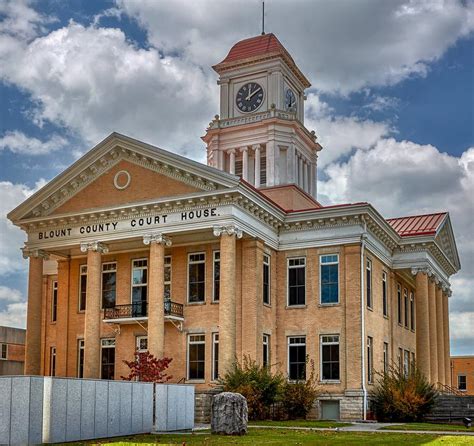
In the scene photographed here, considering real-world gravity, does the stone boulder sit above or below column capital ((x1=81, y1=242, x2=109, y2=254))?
below

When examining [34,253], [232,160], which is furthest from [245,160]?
[34,253]

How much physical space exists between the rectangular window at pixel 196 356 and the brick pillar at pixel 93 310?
4.38 m

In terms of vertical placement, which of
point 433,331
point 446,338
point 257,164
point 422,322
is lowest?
point 446,338

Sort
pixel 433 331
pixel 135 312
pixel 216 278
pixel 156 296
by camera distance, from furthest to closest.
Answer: pixel 433 331, pixel 135 312, pixel 216 278, pixel 156 296

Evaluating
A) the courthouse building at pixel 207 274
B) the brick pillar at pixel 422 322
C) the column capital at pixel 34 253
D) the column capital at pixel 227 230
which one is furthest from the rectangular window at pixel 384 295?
the column capital at pixel 34 253

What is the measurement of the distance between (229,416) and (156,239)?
45.3ft

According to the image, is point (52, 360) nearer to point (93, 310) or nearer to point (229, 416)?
point (93, 310)

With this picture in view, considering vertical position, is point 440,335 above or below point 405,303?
below

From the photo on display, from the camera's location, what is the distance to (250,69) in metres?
49.4

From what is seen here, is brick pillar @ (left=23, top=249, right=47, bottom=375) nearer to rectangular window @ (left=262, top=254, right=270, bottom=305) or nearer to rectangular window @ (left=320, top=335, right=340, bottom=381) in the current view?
rectangular window @ (left=262, top=254, right=270, bottom=305)

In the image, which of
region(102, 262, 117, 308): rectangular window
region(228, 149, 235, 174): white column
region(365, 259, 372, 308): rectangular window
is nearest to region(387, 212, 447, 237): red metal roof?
region(365, 259, 372, 308): rectangular window

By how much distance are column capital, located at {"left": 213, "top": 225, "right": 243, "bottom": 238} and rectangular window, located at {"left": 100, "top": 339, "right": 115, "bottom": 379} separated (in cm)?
930

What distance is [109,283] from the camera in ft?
130

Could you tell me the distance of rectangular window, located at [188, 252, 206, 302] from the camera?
1465 inches
